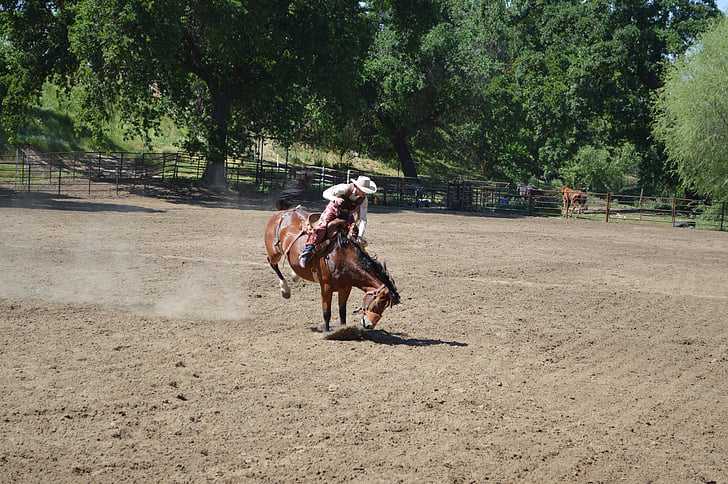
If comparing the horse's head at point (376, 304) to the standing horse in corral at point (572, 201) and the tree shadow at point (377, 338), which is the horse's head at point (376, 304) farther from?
the standing horse in corral at point (572, 201)

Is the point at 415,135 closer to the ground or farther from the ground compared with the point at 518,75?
closer to the ground

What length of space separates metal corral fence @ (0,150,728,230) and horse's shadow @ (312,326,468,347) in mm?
24664

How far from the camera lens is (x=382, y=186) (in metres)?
39.7

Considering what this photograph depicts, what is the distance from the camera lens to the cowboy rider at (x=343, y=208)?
32.7ft

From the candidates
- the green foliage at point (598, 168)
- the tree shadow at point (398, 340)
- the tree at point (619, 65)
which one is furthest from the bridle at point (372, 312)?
the green foliage at point (598, 168)

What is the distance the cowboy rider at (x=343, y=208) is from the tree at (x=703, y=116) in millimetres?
28884

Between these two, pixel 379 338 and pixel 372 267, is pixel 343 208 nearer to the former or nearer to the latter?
pixel 372 267

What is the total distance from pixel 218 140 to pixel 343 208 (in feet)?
89.3

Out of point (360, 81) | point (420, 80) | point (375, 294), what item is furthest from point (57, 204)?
point (420, 80)

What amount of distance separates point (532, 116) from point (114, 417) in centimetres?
4657

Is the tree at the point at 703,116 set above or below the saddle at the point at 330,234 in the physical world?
above

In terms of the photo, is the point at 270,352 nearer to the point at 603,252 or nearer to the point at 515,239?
the point at 603,252

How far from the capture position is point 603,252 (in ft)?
73.0

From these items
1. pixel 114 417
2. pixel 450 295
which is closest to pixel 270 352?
pixel 114 417
